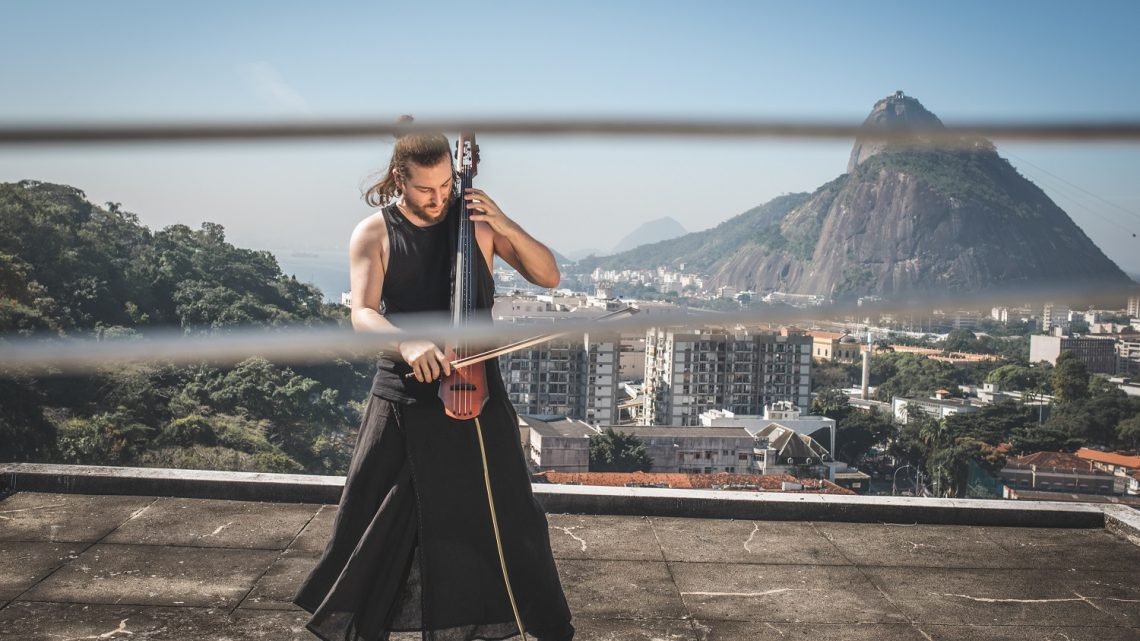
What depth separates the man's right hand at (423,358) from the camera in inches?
73.3

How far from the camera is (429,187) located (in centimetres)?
194

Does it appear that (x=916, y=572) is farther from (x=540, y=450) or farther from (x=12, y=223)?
(x=540, y=450)

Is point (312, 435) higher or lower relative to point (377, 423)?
lower

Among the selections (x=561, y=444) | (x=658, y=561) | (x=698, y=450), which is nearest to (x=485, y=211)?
(x=658, y=561)

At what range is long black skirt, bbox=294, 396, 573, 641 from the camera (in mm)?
2105

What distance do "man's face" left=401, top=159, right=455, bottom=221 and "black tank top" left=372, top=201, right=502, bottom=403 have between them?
0.06 metres

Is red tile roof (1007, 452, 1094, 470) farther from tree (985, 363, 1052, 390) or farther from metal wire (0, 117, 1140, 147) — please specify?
metal wire (0, 117, 1140, 147)

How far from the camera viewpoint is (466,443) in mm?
2096

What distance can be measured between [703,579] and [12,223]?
7.88 meters

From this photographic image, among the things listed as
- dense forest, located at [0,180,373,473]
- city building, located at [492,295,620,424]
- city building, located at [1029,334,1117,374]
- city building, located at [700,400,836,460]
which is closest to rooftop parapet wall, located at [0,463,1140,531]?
city building, located at [1029,334,1117,374]

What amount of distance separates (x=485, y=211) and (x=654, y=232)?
26031 millimetres

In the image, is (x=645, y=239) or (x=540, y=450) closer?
(x=540, y=450)

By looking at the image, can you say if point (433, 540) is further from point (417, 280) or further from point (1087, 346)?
point (1087, 346)

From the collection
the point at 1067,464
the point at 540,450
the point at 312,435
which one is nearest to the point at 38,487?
the point at 540,450
